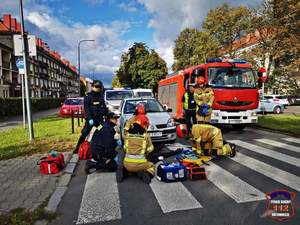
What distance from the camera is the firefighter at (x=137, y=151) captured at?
5.28 meters

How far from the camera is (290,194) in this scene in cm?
452

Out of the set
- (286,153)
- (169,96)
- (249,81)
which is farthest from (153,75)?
(286,153)

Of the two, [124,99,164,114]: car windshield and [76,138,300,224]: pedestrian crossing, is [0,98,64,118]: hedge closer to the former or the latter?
[124,99,164,114]: car windshield

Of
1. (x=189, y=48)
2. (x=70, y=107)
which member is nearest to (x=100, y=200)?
(x=70, y=107)

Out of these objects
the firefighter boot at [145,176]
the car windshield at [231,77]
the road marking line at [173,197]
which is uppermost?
the car windshield at [231,77]

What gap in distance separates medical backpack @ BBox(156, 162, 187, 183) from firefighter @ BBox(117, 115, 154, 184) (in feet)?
0.87

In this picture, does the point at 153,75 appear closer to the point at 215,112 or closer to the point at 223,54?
the point at 223,54

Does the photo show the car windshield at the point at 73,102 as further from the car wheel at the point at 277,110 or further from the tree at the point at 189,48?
the tree at the point at 189,48

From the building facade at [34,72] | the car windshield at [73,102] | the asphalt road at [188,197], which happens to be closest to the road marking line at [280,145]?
the asphalt road at [188,197]

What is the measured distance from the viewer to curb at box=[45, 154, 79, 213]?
13.7ft

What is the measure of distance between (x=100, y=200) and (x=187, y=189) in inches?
60.0

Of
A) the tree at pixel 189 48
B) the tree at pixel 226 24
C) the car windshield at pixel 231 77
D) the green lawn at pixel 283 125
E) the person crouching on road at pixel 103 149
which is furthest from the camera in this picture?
the tree at pixel 189 48

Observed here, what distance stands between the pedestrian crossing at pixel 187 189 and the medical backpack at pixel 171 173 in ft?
0.40

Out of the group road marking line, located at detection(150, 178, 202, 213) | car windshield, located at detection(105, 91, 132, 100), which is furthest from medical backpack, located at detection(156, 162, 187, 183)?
car windshield, located at detection(105, 91, 132, 100)
